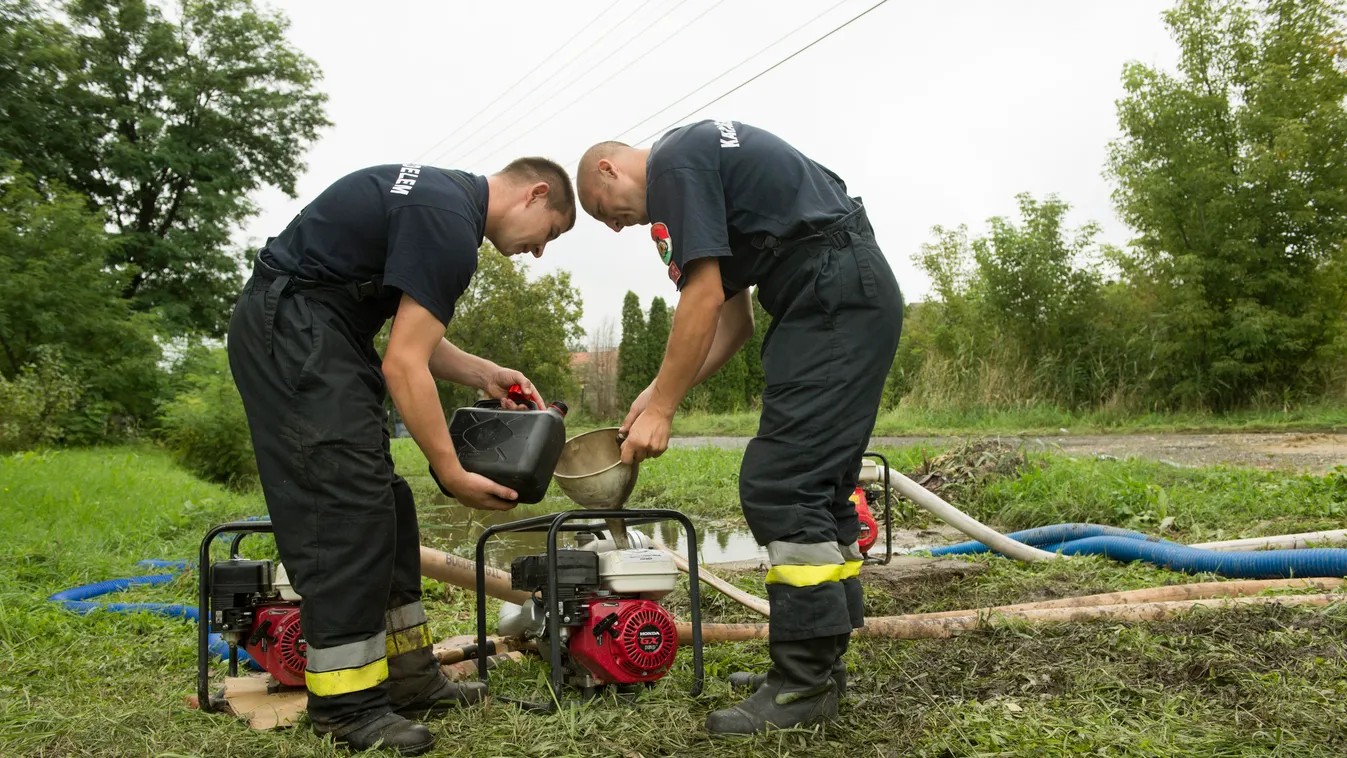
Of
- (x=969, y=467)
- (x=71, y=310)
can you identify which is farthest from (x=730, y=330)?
(x=71, y=310)

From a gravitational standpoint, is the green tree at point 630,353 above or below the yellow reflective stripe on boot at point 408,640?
above

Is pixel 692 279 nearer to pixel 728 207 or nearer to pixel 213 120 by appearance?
pixel 728 207

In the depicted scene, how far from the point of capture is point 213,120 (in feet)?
80.0

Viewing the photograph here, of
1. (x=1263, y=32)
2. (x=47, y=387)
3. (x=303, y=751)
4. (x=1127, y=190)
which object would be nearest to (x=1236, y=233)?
(x=1127, y=190)

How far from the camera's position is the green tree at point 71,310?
533 inches

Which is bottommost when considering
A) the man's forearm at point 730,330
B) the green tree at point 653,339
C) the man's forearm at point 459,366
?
the man's forearm at point 459,366

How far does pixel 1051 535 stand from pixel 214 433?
1025 centimetres

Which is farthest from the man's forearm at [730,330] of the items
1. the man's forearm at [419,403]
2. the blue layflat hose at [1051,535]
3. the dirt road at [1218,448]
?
the dirt road at [1218,448]

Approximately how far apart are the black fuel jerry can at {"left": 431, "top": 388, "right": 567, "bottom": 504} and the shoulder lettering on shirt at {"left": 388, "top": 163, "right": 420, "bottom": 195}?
67 cm

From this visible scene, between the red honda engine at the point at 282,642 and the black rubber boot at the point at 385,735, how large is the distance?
1.41 feet

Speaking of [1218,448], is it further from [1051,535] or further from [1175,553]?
[1175,553]

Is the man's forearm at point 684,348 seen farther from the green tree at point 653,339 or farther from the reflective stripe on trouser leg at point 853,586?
the green tree at point 653,339

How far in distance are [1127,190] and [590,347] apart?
20.3 m

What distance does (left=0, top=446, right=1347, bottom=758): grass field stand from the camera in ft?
7.36
